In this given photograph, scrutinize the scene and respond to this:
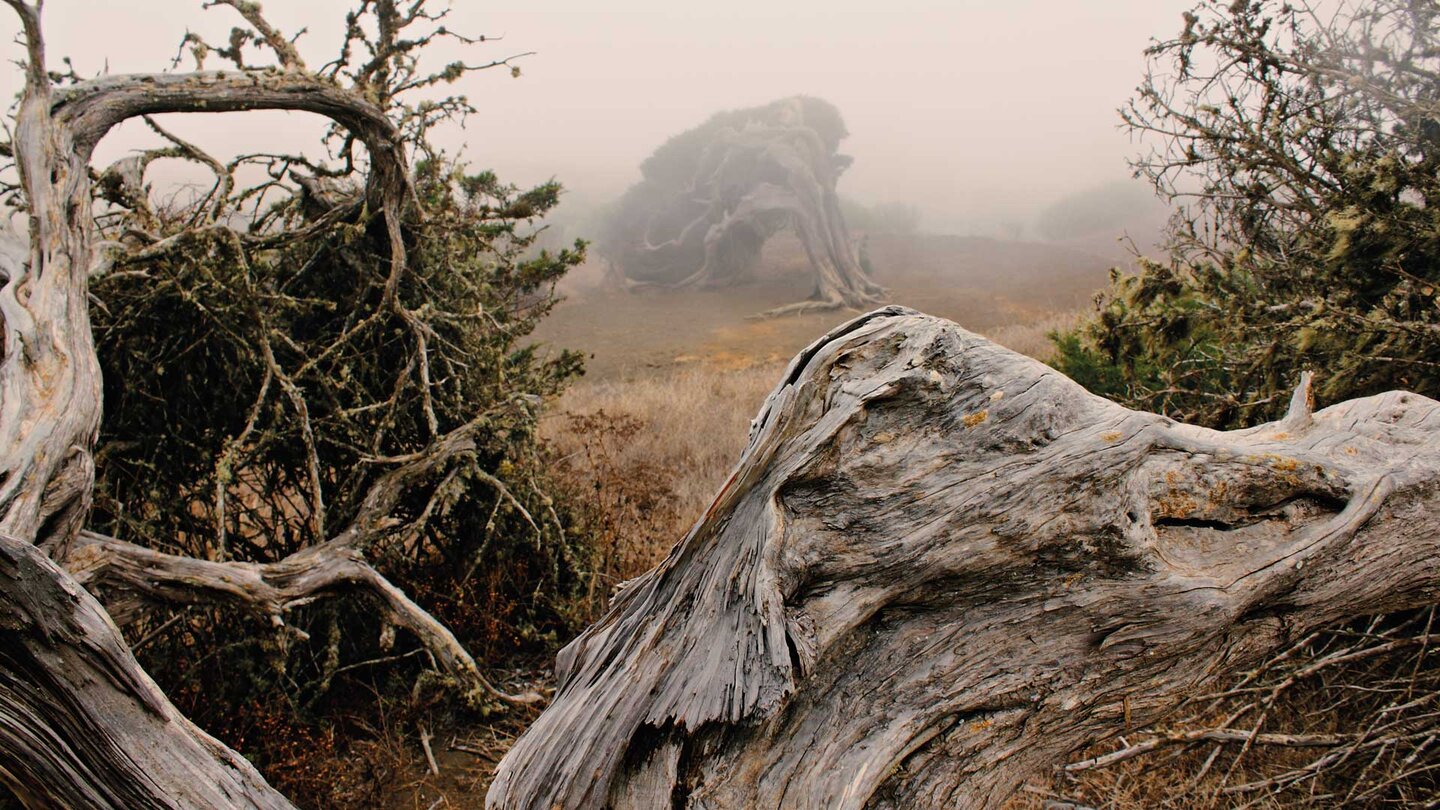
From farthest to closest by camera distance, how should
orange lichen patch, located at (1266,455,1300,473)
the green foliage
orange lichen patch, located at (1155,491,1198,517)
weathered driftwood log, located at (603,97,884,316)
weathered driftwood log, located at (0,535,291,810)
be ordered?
weathered driftwood log, located at (603,97,884,316), the green foliage, orange lichen patch, located at (1266,455,1300,473), orange lichen patch, located at (1155,491,1198,517), weathered driftwood log, located at (0,535,291,810)

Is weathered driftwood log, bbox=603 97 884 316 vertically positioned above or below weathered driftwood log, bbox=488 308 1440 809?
above

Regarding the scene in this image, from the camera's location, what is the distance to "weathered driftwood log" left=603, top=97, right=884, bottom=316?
106 ft

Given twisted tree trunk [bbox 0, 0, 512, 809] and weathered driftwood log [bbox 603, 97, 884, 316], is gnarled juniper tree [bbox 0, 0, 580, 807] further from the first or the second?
weathered driftwood log [bbox 603, 97, 884, 316]

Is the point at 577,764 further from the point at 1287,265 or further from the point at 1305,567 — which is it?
the point at 1287,265

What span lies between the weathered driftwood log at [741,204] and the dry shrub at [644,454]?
18.4m

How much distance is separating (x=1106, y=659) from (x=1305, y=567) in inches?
26.7

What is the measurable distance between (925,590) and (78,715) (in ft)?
6.69

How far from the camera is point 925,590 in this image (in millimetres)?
1907

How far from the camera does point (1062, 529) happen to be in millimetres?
1861

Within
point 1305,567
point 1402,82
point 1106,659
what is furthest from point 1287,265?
point 1106,659

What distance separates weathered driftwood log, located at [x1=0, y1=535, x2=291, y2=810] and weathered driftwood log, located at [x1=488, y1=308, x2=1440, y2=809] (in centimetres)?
78

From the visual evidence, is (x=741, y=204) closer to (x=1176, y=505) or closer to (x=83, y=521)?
(x=83, y=521)

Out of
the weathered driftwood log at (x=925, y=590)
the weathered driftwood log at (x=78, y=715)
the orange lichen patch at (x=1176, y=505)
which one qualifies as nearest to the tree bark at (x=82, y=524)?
the weathered driftwood log at (x=78, y=715)

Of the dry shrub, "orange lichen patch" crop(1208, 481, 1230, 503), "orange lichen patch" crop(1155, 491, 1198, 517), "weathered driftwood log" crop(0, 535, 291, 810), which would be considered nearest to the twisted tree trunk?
"weathered driftwood log" crop(0, 535, 291, 810)
